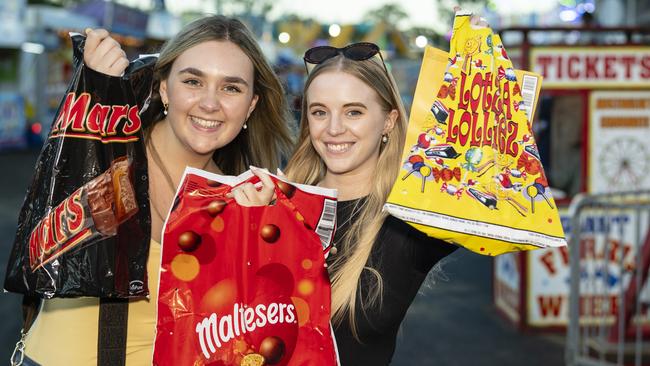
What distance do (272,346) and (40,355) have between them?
786 mm

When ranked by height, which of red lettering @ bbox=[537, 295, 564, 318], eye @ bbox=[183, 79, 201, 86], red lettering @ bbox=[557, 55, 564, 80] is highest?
red lettering @ bbox=[557, 55, 564, 80]

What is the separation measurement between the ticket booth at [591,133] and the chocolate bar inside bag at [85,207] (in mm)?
4490

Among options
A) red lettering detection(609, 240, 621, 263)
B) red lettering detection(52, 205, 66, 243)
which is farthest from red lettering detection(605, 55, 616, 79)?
red lettering detection(52, 205, 66, 243)

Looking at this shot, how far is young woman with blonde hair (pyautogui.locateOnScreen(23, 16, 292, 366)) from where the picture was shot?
2.26m

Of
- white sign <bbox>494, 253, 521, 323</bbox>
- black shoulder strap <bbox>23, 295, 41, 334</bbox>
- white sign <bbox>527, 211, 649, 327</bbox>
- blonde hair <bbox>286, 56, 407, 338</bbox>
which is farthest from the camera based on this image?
white sign <bbox>494, 253, 521, 323</bbox>

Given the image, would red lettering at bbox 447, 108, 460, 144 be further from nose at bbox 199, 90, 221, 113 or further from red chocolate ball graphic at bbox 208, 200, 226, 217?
nose at bbox 199, 90, 221, 113

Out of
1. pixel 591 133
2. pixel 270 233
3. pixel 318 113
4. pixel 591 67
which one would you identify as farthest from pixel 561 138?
pixel 270 233

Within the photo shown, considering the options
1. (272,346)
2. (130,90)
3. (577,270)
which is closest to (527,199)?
(272,346)

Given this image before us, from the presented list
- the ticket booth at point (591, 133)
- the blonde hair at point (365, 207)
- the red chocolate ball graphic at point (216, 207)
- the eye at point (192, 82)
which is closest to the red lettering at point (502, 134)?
the blonde hair at point (365, 207)

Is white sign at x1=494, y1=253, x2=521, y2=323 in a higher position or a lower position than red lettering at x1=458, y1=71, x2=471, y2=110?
lower

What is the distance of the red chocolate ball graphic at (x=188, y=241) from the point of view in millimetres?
2016

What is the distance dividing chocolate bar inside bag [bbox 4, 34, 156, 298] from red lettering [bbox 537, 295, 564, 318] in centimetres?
484

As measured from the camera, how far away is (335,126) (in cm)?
237

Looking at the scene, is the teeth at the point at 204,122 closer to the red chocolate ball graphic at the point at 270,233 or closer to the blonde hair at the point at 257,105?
the blonde hair at the point at 257,105
